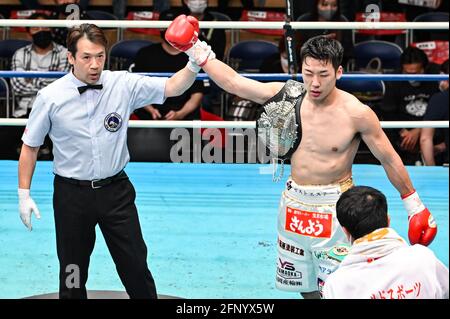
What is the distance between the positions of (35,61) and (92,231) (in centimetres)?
288

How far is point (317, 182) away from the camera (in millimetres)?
3641

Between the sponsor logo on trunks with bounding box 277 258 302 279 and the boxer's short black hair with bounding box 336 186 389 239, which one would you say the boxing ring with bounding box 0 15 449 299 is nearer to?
the sponsor logo on trunks with bounding box 277 258 302 279

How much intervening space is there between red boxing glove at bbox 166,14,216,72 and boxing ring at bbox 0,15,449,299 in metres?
1.00

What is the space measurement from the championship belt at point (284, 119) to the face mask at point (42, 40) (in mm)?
2914

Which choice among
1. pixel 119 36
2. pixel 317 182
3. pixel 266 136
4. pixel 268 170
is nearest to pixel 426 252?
pixel 317 182

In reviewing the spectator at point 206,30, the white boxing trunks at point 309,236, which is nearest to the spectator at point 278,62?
the spectator at point 206,30

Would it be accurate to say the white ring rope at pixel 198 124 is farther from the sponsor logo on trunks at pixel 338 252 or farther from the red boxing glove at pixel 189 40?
the sponsor logo on trunks at pixel 338 252

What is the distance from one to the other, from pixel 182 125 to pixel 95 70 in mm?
1316

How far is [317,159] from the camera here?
144 inches

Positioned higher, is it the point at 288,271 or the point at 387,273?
the point at 387,273

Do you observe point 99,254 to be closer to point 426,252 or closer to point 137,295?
point 137,295

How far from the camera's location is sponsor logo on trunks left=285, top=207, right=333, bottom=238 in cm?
357

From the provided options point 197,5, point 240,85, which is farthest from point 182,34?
point 197,5

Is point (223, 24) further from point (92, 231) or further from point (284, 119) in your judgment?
point (92, 231)
